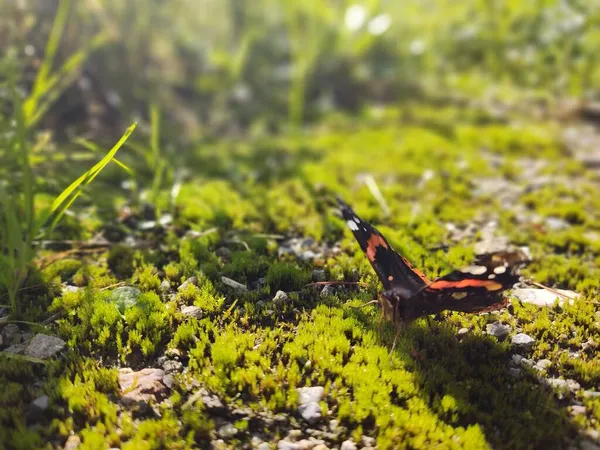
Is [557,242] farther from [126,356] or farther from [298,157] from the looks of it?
[126,356]

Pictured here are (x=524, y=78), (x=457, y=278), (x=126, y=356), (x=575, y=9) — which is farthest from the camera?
(x=524, y=78)

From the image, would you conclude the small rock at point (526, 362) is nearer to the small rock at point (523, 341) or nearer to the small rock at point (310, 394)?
the small rock at point (523, 341)

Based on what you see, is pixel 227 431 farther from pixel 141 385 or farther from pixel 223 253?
pixel 223 253

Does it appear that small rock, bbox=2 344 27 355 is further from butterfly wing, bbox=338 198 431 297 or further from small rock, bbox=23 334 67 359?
butterfly wing, bbox=338 198 431 297

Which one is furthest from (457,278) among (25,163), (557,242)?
(25,163)

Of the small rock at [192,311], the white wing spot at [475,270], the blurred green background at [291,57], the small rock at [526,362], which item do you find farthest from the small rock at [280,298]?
the blurred green background at [291,57]

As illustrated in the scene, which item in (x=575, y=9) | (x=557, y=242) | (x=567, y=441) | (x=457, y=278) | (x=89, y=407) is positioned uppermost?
(x=575, y=9)

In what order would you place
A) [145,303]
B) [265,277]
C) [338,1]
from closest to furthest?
[145,303] < [265,277] < [338,1]
